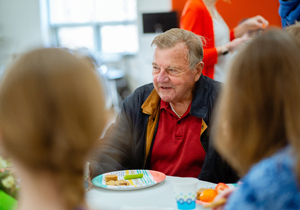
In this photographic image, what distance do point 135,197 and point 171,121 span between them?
0.73m

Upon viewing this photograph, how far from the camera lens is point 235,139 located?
85cm

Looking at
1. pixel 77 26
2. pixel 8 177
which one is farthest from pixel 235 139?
pixel 77 26

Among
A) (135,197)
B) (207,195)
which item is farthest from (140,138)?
(207,195)

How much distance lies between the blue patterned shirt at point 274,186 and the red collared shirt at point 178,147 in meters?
1.15

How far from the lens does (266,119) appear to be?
0.81 meters

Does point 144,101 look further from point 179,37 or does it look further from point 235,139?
point 235,139


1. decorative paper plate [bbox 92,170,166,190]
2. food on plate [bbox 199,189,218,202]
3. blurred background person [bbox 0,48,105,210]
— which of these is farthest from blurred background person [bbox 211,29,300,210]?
decorative paper plate [bbox 92,170,166,190]

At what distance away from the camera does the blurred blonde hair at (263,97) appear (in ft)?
2.59

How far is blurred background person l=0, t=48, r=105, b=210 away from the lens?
613 mm

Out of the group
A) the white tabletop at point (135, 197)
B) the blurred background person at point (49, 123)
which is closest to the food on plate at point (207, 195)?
the white tabletop at point (135, 197)

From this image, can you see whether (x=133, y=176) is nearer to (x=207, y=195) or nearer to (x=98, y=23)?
(x=207, y=195)

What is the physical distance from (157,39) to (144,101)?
394 millimetres

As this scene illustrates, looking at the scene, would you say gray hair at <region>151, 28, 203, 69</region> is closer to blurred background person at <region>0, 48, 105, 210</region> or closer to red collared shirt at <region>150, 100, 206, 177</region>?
red collared shirt at <region>150, 100, 206, 177</region>

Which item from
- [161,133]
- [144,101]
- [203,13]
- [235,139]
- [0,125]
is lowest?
[161,133]
